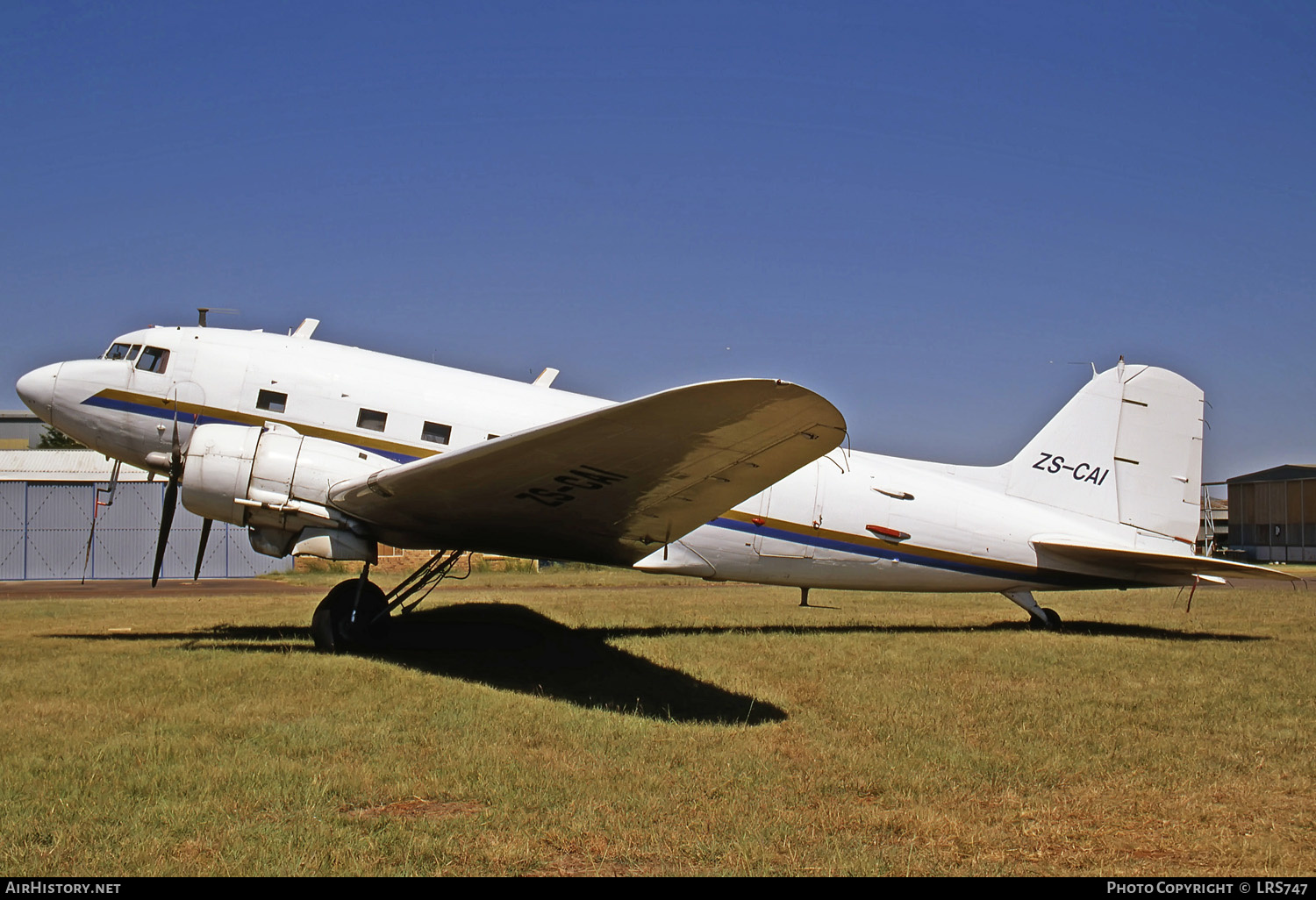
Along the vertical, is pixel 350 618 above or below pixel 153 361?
below

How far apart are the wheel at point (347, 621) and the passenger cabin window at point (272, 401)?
88.6 inches

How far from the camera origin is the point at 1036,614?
43.8 feet

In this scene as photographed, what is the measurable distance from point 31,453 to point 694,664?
3384 cm

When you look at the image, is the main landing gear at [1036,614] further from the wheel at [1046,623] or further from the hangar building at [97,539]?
the hangar building at [97,539]

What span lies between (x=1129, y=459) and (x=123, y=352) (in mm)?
13668

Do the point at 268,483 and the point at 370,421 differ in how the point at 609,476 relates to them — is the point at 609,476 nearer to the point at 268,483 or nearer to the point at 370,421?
the point at 268,483

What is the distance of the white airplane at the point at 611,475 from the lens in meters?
7.30

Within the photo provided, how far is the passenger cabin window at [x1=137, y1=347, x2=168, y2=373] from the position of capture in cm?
1073

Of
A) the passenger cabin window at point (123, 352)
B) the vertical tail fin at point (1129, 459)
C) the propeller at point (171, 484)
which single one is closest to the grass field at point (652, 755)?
the propeller at point (171, 484)

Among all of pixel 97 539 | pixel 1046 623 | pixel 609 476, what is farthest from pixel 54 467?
pixel 1046 623

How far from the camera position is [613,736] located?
6.30 meters

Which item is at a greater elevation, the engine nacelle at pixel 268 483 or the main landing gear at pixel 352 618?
the engine nacelle at pixel 268 483

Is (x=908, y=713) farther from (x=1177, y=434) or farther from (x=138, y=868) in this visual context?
(x=1177, y=434)

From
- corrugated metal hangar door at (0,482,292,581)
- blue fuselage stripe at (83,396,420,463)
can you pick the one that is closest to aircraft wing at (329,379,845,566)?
blue fuselage stripe at (83,396,420,463)
